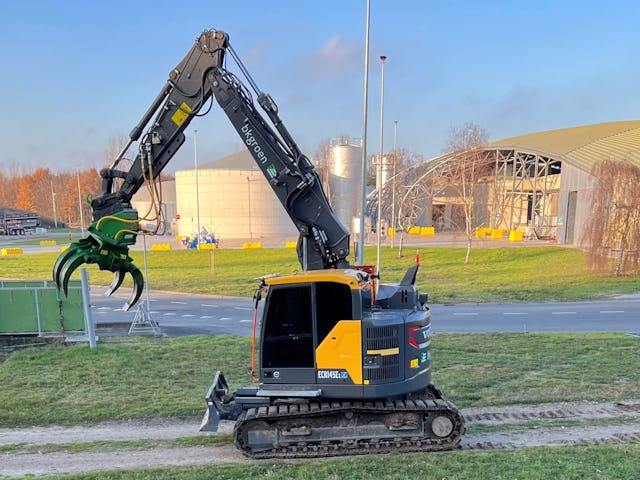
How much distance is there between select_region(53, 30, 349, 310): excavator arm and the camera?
7.50m

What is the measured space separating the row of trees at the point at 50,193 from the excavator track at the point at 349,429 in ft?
314

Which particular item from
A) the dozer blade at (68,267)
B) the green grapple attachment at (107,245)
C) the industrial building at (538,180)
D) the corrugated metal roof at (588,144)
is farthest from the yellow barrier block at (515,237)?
the dozer blade at (68,267)

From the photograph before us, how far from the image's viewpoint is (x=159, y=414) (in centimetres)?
875

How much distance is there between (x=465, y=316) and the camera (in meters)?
19.0

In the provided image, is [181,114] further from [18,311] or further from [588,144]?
[588,144]

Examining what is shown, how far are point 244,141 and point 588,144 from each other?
53.0 metres

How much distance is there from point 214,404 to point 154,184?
12.4ft

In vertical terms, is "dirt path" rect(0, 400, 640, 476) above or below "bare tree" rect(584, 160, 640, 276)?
below

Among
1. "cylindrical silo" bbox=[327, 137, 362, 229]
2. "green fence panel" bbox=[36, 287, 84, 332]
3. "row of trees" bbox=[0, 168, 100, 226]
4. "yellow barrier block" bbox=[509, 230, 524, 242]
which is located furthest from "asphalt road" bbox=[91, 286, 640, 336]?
"row of trees" bbox=[0, 168, 100, 226]

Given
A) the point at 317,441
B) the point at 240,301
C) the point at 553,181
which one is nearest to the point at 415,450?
the point at 317,441

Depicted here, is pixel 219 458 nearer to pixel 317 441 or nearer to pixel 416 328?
pixel 317 441

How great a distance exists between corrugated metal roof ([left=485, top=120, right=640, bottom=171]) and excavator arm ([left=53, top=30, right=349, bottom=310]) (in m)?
40.6

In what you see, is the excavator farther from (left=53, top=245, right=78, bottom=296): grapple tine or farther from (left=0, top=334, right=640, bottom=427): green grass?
(left=0, top=334, right=640, bottom=427): green grass

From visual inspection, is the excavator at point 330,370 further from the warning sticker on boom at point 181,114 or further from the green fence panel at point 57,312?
the green fence panel at point 57,312
